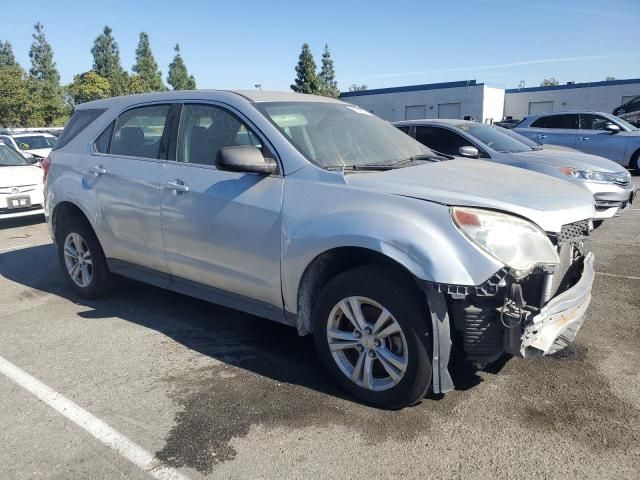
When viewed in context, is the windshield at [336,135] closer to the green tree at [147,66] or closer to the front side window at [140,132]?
the front side window at [140,132]

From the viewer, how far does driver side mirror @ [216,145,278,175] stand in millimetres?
3391

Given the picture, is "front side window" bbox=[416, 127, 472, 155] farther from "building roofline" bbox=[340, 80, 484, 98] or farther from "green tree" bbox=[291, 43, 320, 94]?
"green tree" bbox=[291, 43, 320, 94]

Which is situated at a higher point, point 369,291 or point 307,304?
point 369,291

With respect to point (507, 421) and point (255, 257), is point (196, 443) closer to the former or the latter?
point (255, 257)

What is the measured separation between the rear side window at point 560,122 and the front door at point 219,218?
11669 millimetres

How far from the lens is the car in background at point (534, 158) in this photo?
748cm

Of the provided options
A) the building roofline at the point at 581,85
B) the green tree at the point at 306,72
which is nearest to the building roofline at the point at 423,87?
the building roofline at the point at 581,85

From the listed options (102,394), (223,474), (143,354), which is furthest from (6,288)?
(223,474)

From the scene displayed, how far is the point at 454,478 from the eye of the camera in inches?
101

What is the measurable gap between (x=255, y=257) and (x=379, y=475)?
1582 millimetres

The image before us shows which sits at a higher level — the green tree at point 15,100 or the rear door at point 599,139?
the green tree at point 15,100

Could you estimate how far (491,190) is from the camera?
3113 millimetres

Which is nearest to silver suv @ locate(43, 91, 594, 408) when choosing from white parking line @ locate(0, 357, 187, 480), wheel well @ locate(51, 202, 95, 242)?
wheel well @ locate(51, 202, 95, 242)

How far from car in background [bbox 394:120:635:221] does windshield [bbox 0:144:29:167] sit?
7.29m
